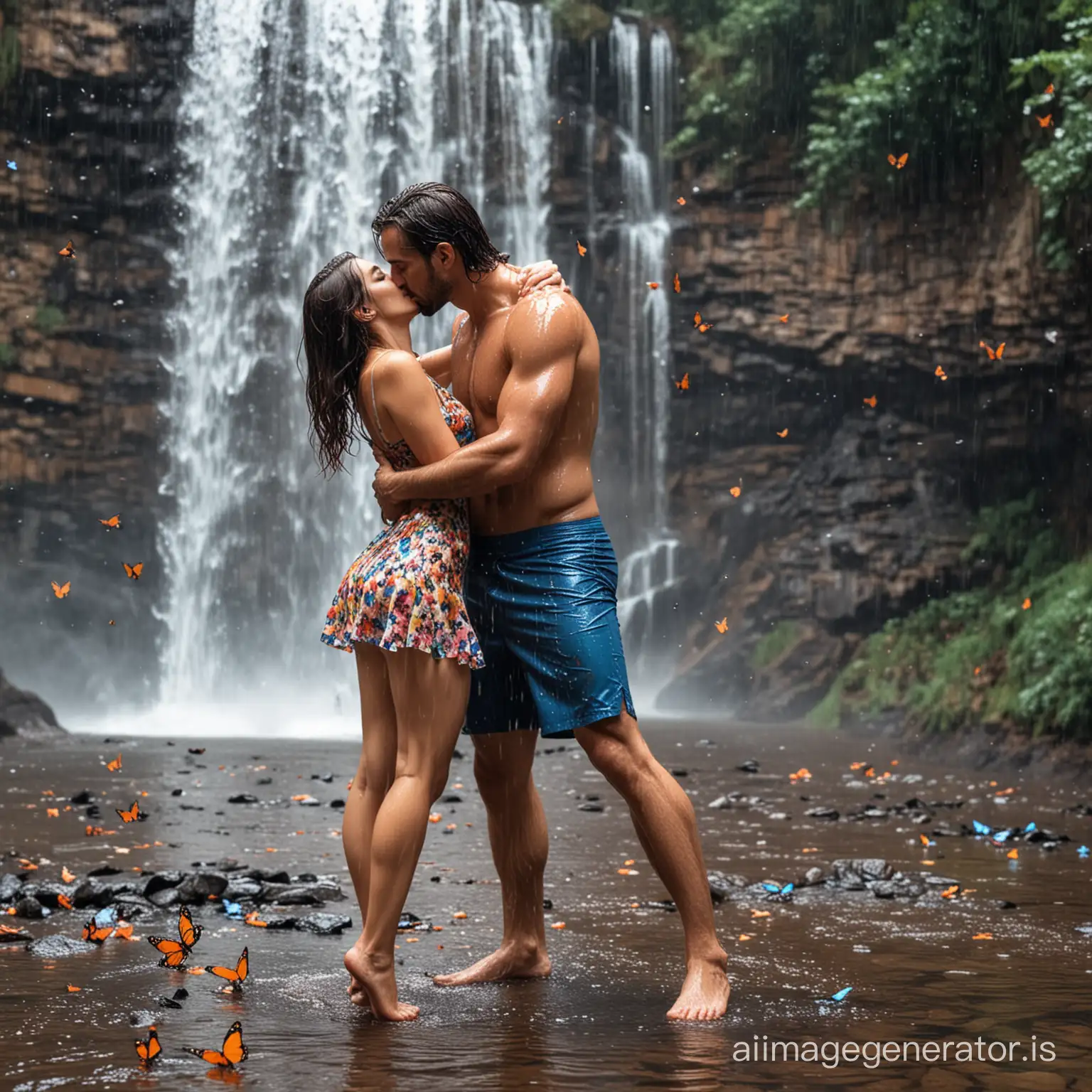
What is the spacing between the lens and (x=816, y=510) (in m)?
20.7

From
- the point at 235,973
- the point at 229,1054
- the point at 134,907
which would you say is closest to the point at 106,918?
the point at 134,907

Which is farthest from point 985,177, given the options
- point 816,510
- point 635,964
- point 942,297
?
point 635,964

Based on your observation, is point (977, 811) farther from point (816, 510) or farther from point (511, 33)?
point (511, 33)

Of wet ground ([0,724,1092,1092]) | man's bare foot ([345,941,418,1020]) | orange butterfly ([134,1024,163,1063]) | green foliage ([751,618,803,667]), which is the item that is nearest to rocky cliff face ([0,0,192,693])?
green foliage ([751,618,803,667])

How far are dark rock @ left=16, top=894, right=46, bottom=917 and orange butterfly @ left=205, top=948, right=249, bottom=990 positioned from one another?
1338 millimetres

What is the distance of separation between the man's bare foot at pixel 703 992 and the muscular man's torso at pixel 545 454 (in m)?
1.26

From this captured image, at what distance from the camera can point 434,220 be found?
13.5ft

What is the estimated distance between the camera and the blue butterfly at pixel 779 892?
18.9 ft

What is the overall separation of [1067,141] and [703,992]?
12182 millimetres

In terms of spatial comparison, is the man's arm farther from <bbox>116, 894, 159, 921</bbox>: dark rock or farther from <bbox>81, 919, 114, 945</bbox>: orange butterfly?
<bbox>116, 894, 159, 921</bbox>: dark rock

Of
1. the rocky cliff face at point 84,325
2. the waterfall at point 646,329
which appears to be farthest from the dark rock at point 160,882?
the rocky cliff face at point 84,325

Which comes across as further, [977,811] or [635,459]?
[635,459]

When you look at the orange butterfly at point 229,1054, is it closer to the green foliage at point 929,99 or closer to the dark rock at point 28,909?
the dark rock at point 28,909

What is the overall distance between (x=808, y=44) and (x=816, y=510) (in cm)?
638
